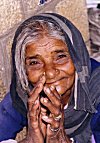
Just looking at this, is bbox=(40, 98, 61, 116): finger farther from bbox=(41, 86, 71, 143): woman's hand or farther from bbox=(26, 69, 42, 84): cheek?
bbox=(26, 69, 42, 84): cheek

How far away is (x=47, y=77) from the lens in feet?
6.78

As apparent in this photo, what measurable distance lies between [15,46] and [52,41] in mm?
211

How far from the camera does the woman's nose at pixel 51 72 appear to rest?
81.2 inches

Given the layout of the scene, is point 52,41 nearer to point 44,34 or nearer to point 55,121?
point 44,34

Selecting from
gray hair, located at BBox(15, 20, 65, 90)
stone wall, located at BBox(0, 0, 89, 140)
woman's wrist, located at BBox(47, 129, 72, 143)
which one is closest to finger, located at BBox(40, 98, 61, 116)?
woman's wrist, located at BBox(47, 129, 72, 143)

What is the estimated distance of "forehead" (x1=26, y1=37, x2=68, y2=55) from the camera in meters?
2.09

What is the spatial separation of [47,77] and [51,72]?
32 millimetres

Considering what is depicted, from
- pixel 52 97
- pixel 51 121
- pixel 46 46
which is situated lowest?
pixel 51 121

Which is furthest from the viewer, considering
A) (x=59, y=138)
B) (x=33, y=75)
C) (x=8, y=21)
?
(x=8, y=21)

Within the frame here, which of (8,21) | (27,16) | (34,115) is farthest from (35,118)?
(27,16)

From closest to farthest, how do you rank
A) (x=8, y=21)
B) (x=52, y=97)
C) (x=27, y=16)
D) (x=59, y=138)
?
(x=52, y=97), (x=59, y=138), (x=8, y=21), (x=27, y=16)

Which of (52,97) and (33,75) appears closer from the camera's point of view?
(52,97)

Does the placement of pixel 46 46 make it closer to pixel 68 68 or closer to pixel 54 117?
pixel 68 68

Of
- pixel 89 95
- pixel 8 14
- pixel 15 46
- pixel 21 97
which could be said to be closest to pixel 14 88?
pixel 21 97
